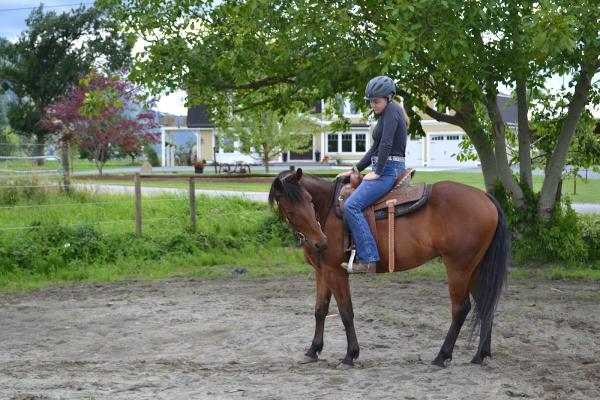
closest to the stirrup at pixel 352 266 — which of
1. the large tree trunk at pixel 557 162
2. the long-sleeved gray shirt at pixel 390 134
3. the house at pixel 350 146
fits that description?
the long-sleeved gray shirt at pixel 390 134

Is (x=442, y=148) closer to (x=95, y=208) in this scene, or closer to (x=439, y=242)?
Answer: (x=95, y=208)

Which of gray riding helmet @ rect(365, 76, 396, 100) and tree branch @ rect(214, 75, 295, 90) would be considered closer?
gray riding helmet @ rect(365, 76, 396, 100)

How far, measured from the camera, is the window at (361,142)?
185ft

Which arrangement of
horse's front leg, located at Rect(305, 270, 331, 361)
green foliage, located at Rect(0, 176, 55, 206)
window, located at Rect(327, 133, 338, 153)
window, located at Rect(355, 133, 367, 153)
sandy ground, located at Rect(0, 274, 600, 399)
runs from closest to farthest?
sandy ground, located at Rect(0, 274, 600, 399), horse's front leg, located at Rect(305, 270, 331, 361), green foliage, located at Rect(0, 176, 55, 206), window, located at Rect(355, 133, 367, 153), window, located at Rect(327, 133, 338, 153)

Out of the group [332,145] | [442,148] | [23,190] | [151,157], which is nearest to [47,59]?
[151,157]

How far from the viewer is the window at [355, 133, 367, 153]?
185ft

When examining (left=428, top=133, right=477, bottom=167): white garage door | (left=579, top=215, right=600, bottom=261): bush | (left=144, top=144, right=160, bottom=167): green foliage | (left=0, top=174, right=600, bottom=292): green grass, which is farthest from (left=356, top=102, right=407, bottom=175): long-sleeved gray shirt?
(left=144, top=144, right=160, bottom=167): green foliage

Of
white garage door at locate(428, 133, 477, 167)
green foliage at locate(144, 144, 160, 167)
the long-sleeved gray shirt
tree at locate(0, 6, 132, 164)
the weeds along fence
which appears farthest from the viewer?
green foliage at locate(144, 144, 160, 167)

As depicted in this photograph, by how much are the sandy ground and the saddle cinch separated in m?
1.05

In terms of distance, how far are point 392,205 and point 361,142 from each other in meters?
50.6

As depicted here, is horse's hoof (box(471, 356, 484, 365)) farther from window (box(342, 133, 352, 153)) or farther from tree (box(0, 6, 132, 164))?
window (box(342, 133, 352, 153))

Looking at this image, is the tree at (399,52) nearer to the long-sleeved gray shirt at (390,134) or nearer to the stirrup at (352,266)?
the long-sleeved gray shirt at (390,134)

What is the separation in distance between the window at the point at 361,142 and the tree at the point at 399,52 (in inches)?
1714

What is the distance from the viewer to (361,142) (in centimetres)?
5656
